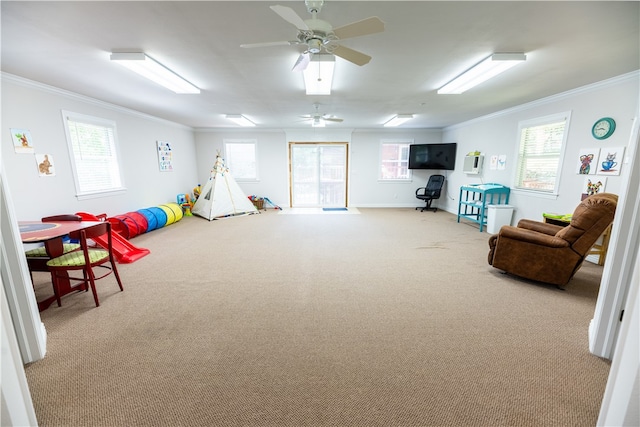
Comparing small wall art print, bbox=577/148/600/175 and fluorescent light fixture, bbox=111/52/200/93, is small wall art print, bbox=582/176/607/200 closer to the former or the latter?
small wall art print, bbox=577/148/600/175

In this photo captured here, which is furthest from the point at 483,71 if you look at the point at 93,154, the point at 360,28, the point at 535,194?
the point at 93,154

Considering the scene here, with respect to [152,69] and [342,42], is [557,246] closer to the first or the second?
[342,42]

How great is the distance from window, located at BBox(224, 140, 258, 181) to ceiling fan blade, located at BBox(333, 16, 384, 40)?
6413mm

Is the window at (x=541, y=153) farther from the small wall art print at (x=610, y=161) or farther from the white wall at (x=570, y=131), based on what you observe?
the small wall art print at (x=610, y=161)

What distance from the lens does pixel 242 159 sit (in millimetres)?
7938

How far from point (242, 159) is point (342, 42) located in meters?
6.12

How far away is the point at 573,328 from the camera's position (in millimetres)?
2137

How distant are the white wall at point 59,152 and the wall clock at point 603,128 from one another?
25.2ft

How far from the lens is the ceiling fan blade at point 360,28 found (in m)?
1.65

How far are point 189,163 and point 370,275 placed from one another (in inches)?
262

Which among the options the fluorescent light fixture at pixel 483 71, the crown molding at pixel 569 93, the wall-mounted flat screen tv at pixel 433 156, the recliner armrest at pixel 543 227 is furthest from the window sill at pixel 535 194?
the fluorescent light fixture at pixel 483 71

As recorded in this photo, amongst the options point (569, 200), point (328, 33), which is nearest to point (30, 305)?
point (328, 33)

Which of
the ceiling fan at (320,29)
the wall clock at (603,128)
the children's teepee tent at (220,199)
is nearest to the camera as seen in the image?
the ceiling fan at (320,29)

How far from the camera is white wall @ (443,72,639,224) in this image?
3.28 m
